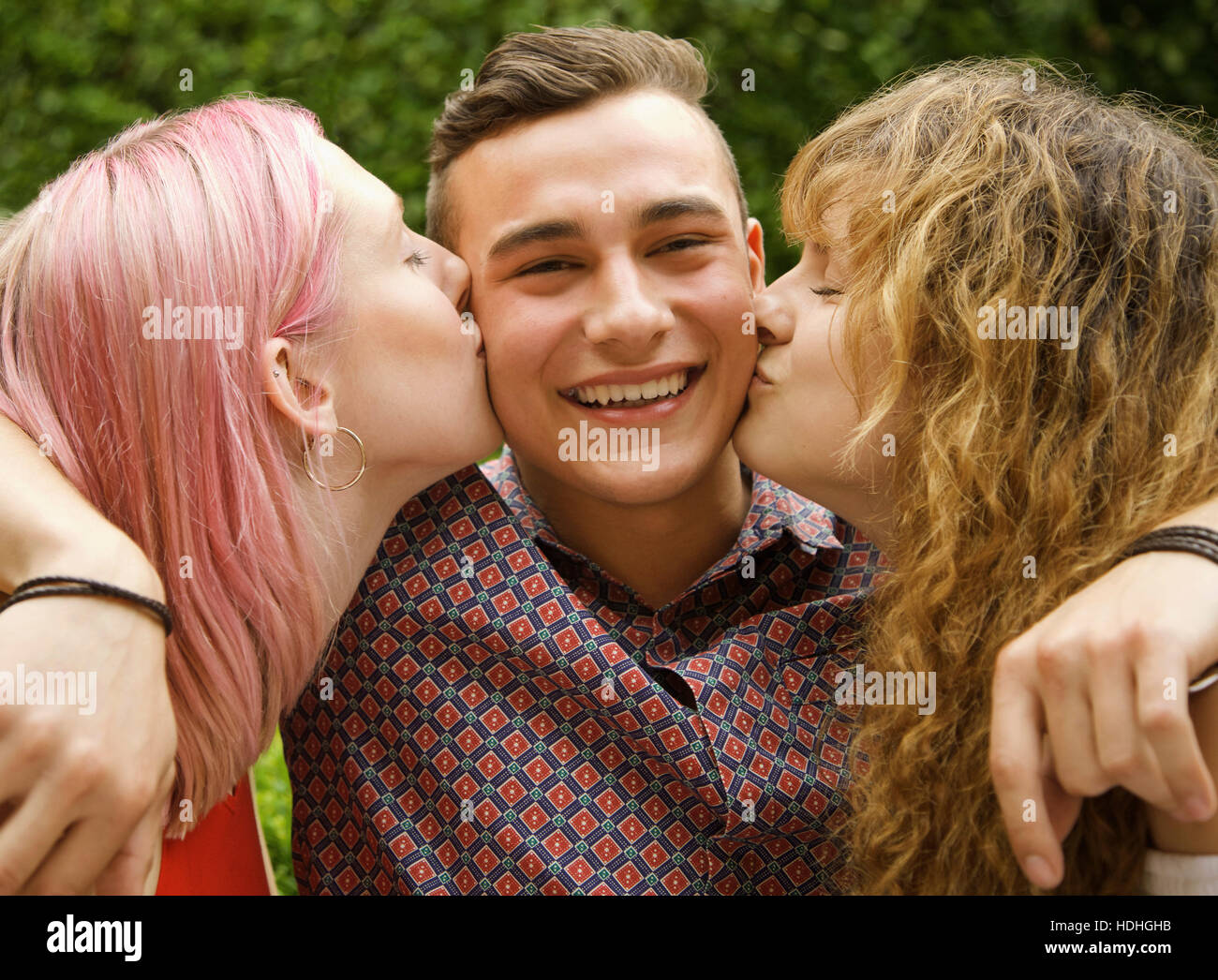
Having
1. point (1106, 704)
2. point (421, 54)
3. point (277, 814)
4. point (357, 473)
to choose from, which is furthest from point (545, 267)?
point (421, 54)

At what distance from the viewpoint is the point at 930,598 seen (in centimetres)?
208

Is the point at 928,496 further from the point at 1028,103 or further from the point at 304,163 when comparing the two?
the point at 304,163

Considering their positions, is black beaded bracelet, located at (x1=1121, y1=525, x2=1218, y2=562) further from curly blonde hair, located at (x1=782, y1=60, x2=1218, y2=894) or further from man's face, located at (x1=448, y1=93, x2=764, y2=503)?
man's face, located at (x1=448, y1=93, x2=764, y2=503)

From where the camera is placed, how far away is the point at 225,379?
212 cm

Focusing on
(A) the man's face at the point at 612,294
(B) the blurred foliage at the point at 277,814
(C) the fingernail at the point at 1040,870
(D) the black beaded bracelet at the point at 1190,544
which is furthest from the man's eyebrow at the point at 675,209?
(B) the blurred foliage at the point at 277,814

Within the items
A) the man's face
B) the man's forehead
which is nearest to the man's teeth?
the man's face

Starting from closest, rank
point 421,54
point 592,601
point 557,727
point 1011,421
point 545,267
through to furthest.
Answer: point 1011,421 < point 557,727 < point 545,267 < point 592,601 < point 421,54

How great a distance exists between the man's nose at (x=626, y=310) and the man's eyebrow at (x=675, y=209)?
9 centimetres

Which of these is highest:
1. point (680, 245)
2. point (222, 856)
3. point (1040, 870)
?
point (680, 245)

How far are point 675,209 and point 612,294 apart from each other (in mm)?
209

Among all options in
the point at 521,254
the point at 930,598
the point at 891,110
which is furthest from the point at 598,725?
the point at 891,110

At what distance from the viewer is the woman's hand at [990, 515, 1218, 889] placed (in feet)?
5.25

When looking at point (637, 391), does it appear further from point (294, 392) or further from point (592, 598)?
point (294, 392)

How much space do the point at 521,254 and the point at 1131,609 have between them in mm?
1319
